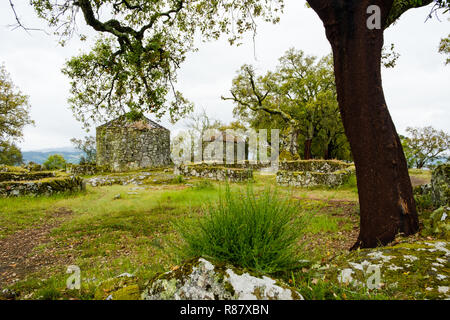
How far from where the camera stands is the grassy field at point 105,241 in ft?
8.53

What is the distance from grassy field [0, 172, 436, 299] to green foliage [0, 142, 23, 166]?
1447 inches

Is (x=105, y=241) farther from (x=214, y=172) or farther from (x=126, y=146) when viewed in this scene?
(x=126, y=146)

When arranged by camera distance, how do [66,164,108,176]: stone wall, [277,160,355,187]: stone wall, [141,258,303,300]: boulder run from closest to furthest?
[141,258,303,300]: boulder → [277,160,355,187]: stone wall → [66,164,108,176]: stone wall

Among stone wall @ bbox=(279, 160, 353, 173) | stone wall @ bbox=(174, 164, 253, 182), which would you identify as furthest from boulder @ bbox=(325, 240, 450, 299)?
stone wall @ bbox=(279, 160, 353, 173)

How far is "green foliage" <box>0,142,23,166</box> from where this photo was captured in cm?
3532

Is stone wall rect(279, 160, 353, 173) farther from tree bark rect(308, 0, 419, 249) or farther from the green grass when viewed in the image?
tree bark rect(308, 0, 419, 249)

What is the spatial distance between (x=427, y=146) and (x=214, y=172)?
32.2 meters

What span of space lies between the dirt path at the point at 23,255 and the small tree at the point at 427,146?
37577 mm

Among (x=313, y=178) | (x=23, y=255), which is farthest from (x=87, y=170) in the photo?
(x=313, y=178)

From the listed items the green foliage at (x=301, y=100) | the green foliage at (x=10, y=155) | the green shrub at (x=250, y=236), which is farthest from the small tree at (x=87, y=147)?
the green shrub at (x=250, y=236)

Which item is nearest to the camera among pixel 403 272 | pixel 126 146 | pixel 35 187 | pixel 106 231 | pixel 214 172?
pixel 403 272

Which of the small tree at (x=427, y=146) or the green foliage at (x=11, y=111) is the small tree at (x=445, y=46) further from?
the green foliage at (x=11, y=111)

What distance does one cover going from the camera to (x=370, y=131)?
11.1ft
